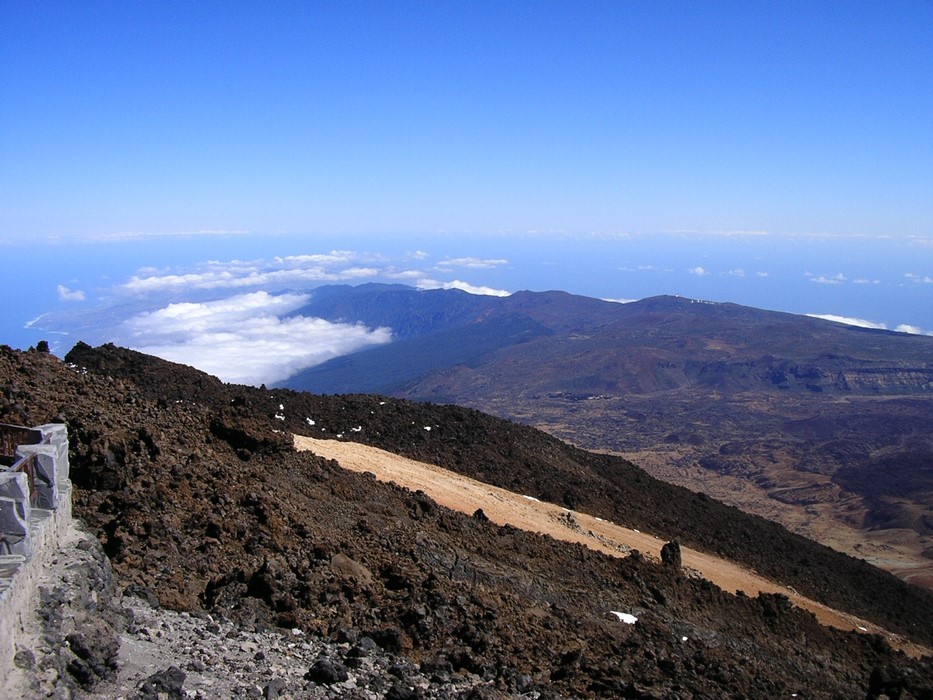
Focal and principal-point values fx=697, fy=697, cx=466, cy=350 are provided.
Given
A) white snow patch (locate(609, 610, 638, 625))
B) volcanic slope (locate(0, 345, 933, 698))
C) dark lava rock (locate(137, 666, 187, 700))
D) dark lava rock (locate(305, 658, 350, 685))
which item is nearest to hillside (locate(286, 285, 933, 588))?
volcanic slope (locate(0, 345, 933, 698))

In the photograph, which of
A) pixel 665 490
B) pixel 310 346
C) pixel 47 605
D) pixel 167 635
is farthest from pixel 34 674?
pixel 310 346

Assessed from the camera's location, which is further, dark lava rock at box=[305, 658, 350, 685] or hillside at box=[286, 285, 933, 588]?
hillside at box=[286, 285, 933, 588]

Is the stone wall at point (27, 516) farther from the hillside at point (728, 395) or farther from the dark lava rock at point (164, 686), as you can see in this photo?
the hillside at point (728, 395)

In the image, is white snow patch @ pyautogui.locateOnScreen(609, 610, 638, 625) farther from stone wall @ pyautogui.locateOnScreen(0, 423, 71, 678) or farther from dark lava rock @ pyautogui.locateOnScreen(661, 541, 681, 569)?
stone wall @ pyautogui.locateOnScreen(0, 423, 71, 678)

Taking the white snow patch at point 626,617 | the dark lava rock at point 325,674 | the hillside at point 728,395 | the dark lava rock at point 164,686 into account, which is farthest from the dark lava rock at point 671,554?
the hillside at point 728,395

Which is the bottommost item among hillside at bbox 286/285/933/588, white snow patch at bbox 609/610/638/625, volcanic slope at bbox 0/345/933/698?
hillside at bbox 286/285/933/588

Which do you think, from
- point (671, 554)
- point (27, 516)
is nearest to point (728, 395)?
point (671, 554)

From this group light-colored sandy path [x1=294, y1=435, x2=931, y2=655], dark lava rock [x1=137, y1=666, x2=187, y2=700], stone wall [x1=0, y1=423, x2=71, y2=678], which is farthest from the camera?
light-colored sandy path [x1=294, y1=435, x2=931, y2=655]
